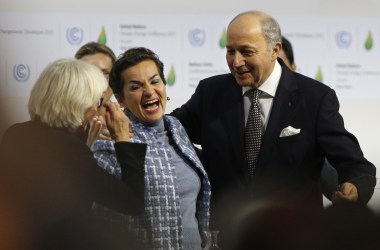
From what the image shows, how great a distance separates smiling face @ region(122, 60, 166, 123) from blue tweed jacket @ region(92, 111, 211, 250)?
2.7 inches

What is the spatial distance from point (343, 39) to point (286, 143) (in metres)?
2.29

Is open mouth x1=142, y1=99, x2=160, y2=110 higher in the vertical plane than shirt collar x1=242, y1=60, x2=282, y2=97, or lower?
lower

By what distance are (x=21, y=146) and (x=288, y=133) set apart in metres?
1.42

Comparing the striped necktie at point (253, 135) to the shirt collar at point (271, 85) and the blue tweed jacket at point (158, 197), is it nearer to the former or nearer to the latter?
the shirt collar at point (271, 85)

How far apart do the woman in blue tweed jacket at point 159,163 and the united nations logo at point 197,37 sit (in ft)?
6.78

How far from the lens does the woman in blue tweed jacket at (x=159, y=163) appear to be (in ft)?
6.88

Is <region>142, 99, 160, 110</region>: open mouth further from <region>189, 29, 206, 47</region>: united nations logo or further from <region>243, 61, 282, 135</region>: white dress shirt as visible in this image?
<region>189, 29, 206, 47</region>: united nations logo

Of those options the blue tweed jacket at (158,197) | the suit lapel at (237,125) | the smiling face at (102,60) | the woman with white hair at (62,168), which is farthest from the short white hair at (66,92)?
the smiling face at (102,60)

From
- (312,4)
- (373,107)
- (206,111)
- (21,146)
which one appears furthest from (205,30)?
(21,146)

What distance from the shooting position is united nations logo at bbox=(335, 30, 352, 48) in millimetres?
4430

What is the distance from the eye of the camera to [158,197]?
2.11 meters

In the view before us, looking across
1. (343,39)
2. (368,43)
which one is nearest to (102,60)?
(343,39)

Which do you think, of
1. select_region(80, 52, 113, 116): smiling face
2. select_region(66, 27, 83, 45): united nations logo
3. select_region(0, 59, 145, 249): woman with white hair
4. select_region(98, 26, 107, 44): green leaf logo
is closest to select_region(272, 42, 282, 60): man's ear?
select_region(0, 59, 145, 249): woman with white hair

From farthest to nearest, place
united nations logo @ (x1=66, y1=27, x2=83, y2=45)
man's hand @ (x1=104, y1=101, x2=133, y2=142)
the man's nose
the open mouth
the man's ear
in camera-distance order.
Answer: united nations logo @ (x1=66, y1=27, x2=83, y2=45) → the man's ear → the man's nose → the open mouth → man's hand @ (x1=104, y1=101, x2=133, y2=142)
